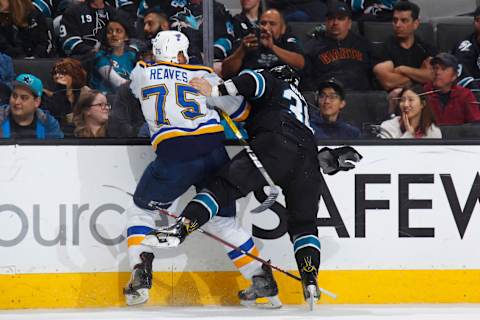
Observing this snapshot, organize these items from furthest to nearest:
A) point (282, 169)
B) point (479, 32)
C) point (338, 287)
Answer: point (479, 32) → point (338, 287) → point (282, 169)

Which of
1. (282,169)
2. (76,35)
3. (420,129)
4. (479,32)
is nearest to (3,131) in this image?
(76,35)

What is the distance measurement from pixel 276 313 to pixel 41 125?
1.52 metres

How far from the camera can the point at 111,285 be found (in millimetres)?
5465

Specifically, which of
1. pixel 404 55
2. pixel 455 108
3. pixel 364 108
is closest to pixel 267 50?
pixel 364 108

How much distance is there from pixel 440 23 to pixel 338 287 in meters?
1.61

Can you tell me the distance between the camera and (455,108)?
563cm

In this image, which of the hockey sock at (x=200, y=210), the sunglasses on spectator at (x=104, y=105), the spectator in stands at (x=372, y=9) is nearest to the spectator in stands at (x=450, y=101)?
the spectator in stands at (x=372, y=9)

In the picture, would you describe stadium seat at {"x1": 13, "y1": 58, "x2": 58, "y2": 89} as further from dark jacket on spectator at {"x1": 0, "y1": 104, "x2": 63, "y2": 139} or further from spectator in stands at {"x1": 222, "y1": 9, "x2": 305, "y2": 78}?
spectator in stands at {"x1": 222, "y1": 9, "x2": 305, "y2": 78}

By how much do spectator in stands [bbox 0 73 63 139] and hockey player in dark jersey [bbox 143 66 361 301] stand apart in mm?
821

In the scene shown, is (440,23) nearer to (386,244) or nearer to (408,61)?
(408,61)

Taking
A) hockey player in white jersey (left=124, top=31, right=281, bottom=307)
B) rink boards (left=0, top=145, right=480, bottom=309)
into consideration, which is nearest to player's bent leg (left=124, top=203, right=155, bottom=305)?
hockey player in white jersey (left=124, top=31, right=281, bottom=307)

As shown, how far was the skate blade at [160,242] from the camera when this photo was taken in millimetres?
4910

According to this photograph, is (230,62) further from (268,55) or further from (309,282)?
(309,282)

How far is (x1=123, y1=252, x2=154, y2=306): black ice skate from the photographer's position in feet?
17.1
